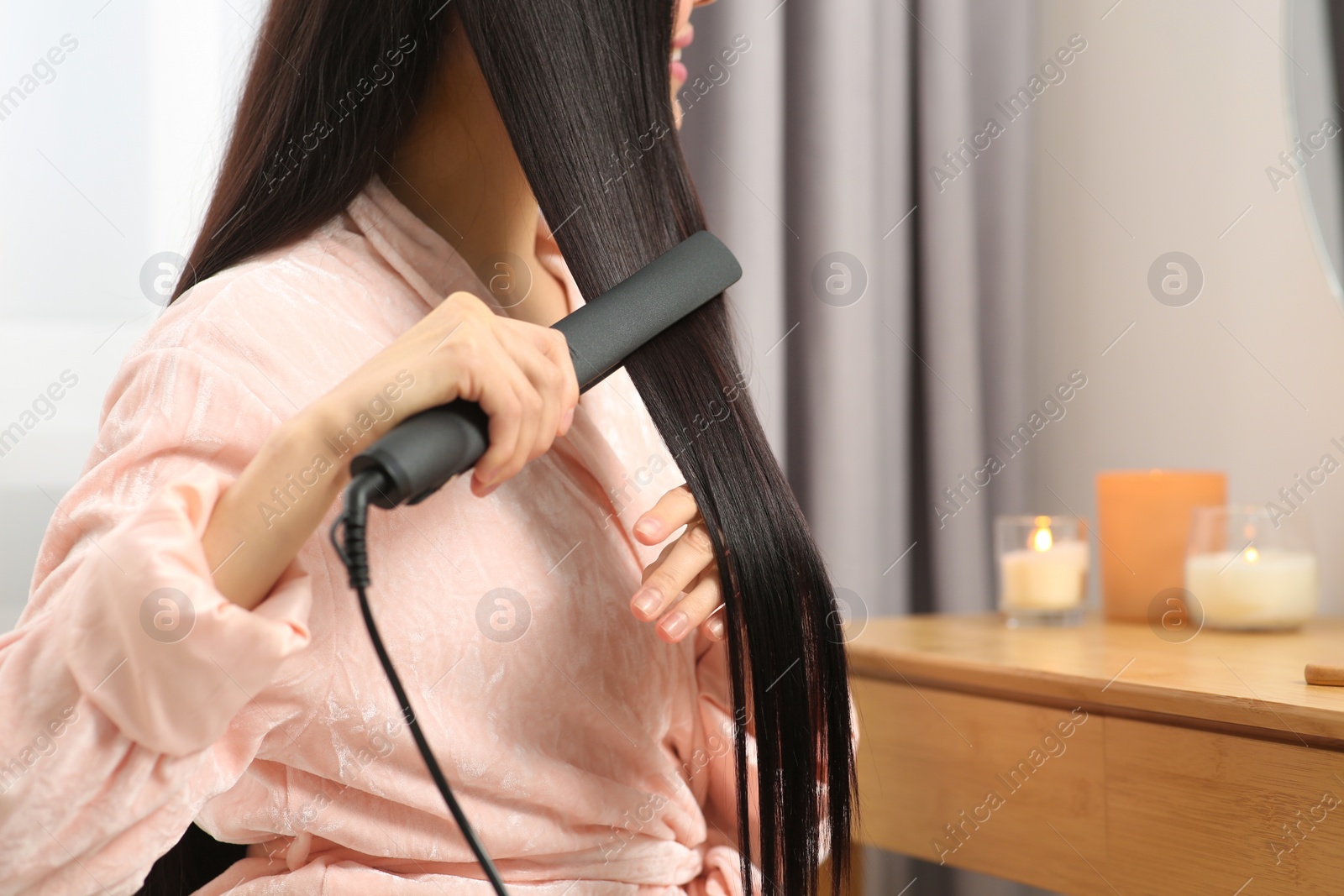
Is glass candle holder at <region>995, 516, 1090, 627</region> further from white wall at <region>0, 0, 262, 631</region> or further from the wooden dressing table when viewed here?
white wall at <region>0, 0, 262, 631</region>

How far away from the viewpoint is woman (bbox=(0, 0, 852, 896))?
377mm

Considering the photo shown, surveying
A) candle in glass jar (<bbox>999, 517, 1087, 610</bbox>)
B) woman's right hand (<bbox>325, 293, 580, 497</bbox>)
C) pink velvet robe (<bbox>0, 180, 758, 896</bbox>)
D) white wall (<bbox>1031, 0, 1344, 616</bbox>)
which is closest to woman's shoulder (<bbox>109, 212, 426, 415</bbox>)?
pink velvet robe (<bbox>0, 180, 758, 896</bbox>)

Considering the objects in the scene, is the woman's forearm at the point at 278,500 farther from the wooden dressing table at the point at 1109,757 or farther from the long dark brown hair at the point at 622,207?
the wooden dressing table at the point at 1109,757

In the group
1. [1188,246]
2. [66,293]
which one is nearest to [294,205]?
[66,293]

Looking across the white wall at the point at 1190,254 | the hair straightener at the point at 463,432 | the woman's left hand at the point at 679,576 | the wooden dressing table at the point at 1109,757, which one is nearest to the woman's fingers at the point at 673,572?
the woman's left hand at the point at 679,576

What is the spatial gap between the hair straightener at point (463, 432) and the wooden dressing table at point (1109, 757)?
1.30 ft

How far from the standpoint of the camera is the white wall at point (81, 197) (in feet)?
2.39

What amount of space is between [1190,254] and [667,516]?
80 cm

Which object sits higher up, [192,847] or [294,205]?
[294,205]

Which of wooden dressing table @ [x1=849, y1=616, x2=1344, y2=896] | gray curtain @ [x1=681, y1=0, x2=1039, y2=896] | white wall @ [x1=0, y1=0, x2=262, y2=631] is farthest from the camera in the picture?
gray curtain @ [x1=681, y1=0, x2=1039, y2=896]

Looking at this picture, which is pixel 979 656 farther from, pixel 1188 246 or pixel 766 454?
pixel 1188 246

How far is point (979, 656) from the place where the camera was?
31.3 inches

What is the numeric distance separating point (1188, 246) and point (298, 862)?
1007mm

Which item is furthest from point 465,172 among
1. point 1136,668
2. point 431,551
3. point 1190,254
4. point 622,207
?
point 1190,254
